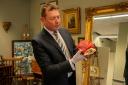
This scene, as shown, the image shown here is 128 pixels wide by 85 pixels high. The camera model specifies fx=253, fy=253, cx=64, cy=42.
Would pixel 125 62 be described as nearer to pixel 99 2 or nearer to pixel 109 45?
pixel 109 45

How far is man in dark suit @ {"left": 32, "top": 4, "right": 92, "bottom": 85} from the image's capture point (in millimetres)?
1686

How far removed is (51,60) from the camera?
5.75 feet

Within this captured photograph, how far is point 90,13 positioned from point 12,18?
235 centimetres

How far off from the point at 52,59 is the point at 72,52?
0.20 metres

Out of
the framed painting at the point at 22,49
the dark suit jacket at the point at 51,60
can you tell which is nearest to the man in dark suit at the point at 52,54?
the dark suit jacket at the point at 51,60

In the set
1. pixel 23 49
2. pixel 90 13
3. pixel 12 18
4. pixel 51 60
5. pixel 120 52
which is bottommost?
pixel 23 49

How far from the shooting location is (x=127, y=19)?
108 inches

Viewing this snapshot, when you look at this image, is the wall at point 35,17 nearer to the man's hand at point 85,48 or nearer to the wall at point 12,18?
the wall at point 12,18

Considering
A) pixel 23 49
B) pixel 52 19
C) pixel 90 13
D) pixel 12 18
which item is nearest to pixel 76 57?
pixel 52 19

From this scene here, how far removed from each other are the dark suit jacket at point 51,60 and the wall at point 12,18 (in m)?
3.50

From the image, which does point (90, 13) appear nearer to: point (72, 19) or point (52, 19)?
point (72, 19)

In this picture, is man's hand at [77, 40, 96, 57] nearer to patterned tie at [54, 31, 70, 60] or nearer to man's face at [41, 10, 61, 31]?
patterned tie at [54, 31, 70, 60]

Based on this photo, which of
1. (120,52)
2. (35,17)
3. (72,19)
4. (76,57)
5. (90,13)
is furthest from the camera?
(35,17)

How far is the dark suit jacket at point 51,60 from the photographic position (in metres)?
1.68
